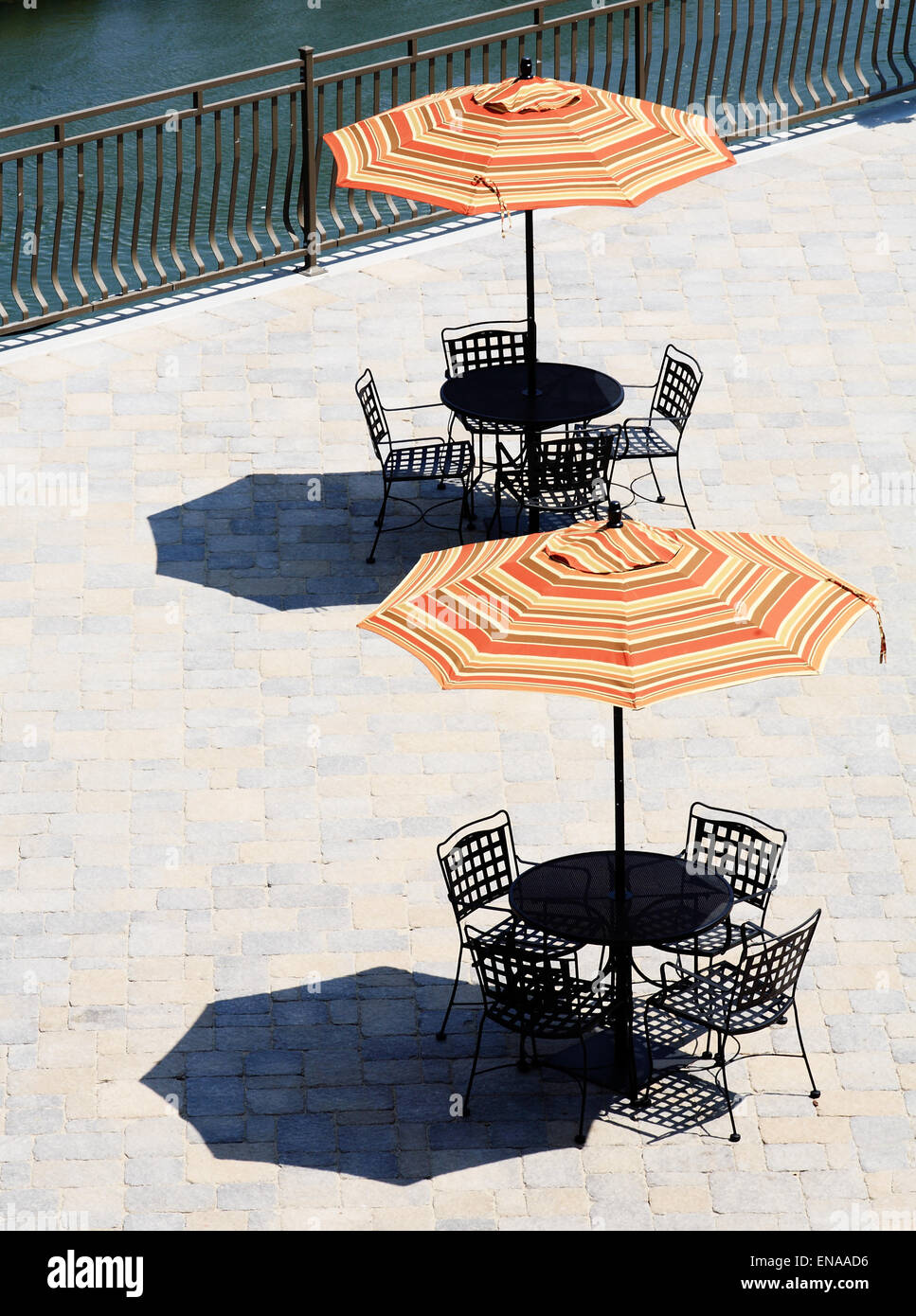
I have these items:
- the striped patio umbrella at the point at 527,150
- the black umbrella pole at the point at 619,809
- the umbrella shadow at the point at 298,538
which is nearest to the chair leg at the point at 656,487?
the umbrella shadow at the point at 298,538

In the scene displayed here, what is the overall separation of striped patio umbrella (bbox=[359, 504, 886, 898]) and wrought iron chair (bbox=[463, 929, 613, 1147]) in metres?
0.47

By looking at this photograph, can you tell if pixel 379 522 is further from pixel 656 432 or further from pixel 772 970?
pixel 772 970

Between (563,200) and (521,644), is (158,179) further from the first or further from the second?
(521,644)

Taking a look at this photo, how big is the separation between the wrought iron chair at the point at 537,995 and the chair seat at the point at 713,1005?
279 millimetres

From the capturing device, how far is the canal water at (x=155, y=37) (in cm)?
2852

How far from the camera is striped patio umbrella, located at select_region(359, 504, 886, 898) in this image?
7551 millimetres

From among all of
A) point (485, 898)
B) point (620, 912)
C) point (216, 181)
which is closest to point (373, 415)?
point (216, 181)

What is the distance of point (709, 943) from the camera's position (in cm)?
860

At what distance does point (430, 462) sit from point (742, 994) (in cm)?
523

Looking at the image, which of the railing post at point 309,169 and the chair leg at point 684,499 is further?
the railing post at point 309,169

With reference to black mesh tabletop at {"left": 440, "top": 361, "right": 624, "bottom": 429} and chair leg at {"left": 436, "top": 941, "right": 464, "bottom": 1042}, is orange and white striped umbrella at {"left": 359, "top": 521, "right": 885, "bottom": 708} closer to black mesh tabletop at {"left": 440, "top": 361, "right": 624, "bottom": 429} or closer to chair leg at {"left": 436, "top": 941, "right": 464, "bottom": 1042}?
chair leg at {"left": 436, "top": 941, "right": 464, "bottom": 1042}

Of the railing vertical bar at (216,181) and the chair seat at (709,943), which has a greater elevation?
the railing vertical bar at (216,181)

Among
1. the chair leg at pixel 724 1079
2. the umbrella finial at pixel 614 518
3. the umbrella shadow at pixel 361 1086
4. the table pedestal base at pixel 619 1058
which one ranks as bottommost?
the umbrella shadow at pixel 361 1086

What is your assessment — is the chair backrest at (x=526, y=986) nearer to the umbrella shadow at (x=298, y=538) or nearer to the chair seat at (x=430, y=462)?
the umbrella shadow at (x=298, y=538)
